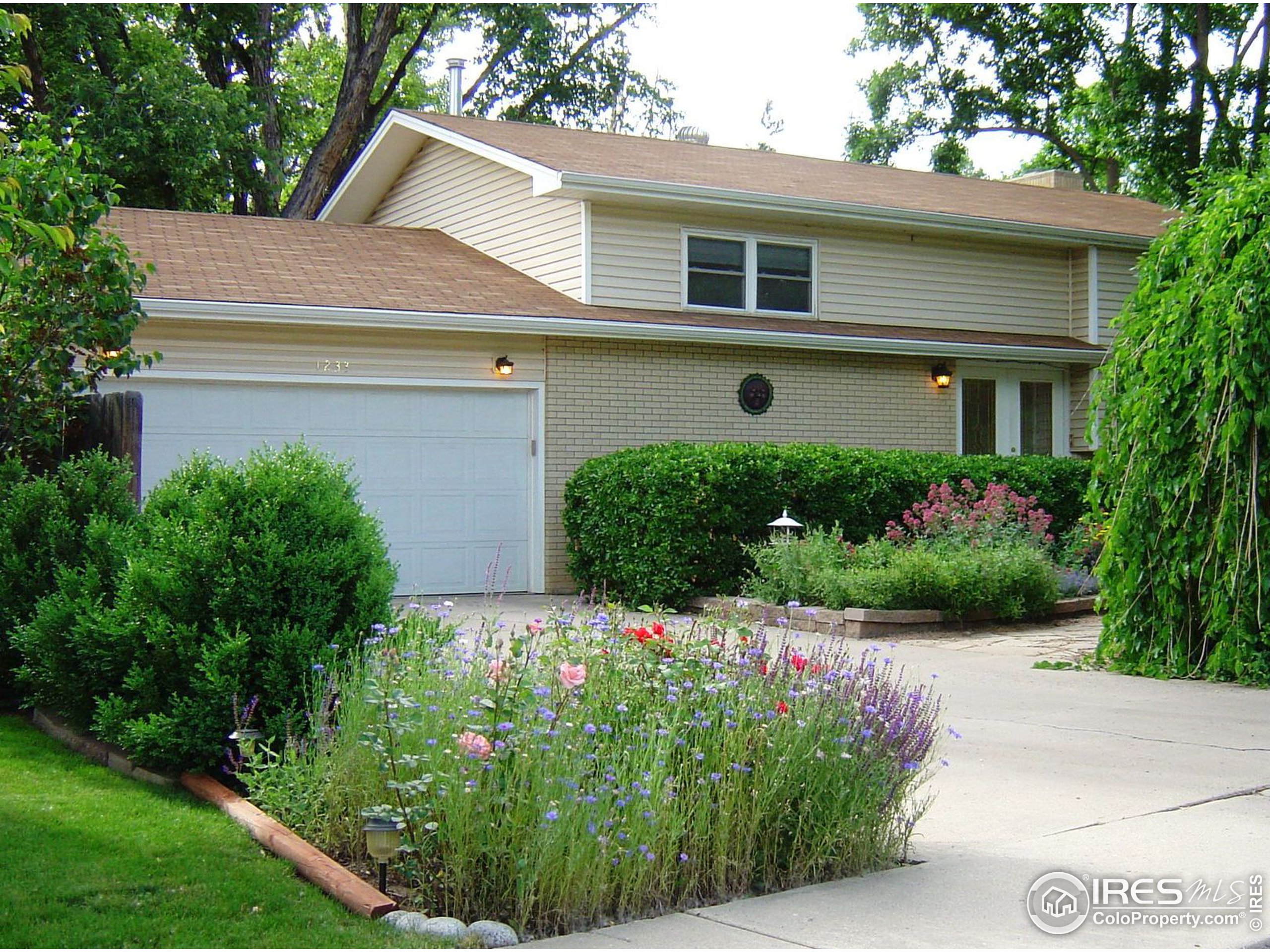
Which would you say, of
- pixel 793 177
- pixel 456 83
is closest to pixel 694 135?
pixel 793 177

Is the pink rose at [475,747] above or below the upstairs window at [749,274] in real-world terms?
below

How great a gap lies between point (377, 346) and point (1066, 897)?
1121 centimetres

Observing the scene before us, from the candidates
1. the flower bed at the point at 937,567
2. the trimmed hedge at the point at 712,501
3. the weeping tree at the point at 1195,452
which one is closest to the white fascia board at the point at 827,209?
the trimmed hedge at the point at 712,501

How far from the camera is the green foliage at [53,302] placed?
8820 mm

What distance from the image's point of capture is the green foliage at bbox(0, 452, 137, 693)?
25.6 feet

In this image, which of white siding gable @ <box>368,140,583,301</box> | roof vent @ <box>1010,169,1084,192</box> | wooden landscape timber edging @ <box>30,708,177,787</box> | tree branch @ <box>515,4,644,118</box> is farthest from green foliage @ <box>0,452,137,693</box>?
tree branch @ <box>515,4,644,118</box>

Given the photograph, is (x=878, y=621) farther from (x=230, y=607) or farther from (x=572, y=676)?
(x=572, y=676)

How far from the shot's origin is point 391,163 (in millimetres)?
20469

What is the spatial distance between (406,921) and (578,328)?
11311mm

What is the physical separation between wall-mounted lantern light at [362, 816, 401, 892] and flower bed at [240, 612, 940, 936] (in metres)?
0.07

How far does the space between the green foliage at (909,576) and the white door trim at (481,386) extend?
296 cm

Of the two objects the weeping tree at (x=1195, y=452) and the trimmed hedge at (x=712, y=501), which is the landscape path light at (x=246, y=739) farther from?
the trimmed hedge at (x=712, y=501)

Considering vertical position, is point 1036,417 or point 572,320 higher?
point 572,320

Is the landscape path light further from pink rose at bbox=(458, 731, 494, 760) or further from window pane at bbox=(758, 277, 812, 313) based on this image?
window pane at bbox=(758, 277, 812, 313)
